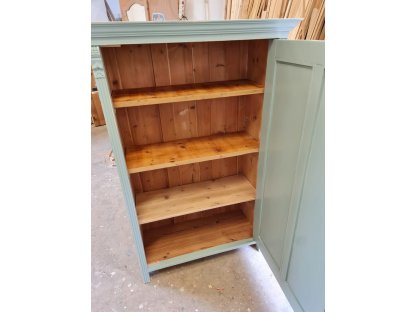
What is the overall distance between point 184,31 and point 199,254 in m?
1.44

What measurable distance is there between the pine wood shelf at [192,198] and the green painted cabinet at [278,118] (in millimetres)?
126

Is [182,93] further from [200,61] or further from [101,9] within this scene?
[101,9]

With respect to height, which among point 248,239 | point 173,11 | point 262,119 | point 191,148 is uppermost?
point 173,11

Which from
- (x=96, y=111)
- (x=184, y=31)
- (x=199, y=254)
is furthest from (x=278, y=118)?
(x=96, y=111)

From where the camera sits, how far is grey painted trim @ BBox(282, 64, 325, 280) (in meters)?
0.83

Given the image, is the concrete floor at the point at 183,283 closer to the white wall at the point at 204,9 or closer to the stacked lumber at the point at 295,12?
the stacked lumber at the point at 295,12

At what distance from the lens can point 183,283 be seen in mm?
1600

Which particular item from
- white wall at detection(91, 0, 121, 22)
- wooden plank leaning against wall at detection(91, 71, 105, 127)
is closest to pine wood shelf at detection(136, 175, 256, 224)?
white wall at detection(91, 0, 121, 22)

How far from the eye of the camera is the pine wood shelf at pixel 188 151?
1.32m

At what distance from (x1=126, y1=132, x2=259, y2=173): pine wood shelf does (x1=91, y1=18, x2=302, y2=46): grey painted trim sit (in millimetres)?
628
